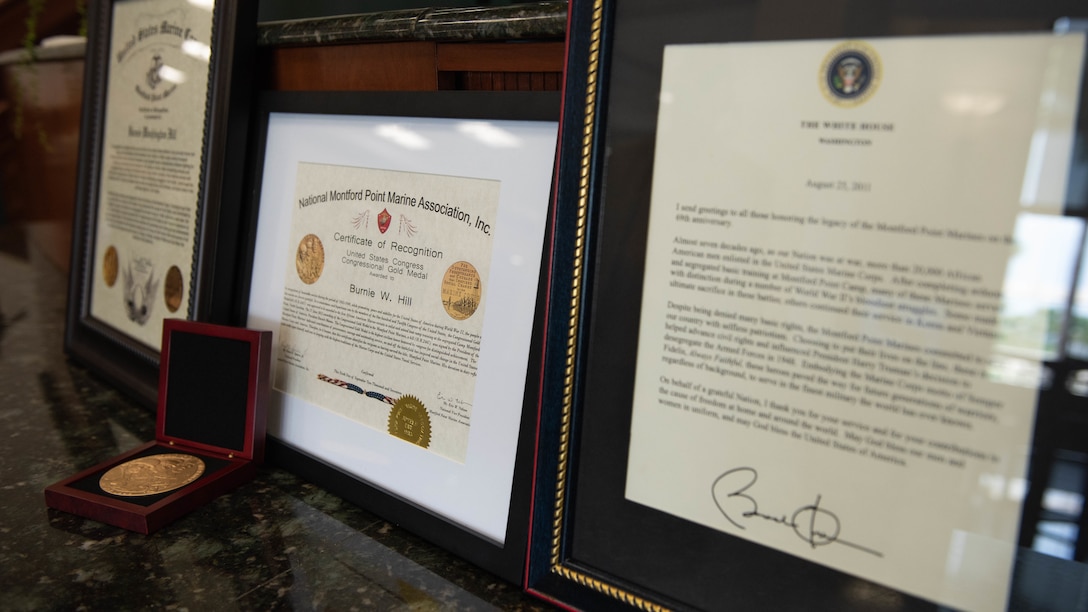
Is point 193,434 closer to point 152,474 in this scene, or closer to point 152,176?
point 152,474

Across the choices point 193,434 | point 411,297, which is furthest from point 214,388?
point 411,297

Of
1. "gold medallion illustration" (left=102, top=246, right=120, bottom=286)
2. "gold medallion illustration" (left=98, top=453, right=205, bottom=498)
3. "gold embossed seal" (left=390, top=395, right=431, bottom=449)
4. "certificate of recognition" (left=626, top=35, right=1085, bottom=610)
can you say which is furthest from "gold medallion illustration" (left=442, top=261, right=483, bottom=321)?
"gold medallion illustration" (left=102, top=246, right=120, bottom=286)

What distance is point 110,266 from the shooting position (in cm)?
121

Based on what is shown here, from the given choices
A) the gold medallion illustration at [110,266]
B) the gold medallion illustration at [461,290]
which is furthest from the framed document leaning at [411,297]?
the gold medallion illustration at [110,266]

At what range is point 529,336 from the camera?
71 cm

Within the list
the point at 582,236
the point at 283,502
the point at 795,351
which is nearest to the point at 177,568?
the point at 283,502

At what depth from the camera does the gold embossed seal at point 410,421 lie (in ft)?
→ 2.59

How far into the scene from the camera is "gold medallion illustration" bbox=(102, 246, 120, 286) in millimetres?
1196

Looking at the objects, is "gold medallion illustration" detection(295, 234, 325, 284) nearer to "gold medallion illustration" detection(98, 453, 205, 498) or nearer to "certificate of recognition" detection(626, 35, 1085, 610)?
"gold medallion illustration" detection(98, 453, 205, 498)

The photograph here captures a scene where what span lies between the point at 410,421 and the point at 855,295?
0.48 meters

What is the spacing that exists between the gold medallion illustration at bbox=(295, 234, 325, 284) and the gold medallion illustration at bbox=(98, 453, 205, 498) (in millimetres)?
256

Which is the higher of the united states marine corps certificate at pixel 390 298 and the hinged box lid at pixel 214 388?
the united states marine corps certificate at pixel 390 298
